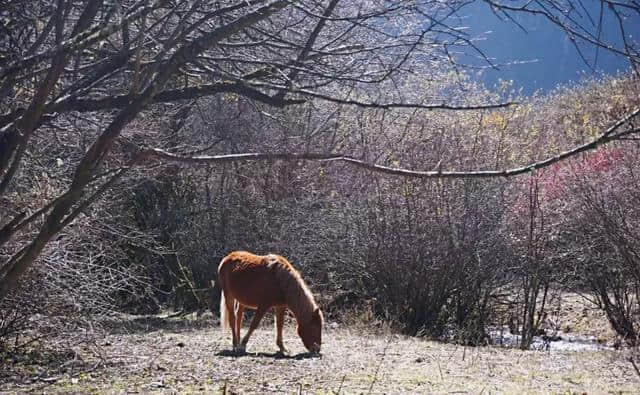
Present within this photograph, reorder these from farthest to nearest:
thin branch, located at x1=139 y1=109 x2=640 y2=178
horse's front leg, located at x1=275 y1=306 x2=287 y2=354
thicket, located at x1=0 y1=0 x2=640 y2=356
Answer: horse's front leg, located at x1=275 y1=306 x2=287 y2=354
thicket, located at x1=0 y1=0 x2=640 y2=356
thin branch, located at x1=139 y1=109 x2=640 y2=178

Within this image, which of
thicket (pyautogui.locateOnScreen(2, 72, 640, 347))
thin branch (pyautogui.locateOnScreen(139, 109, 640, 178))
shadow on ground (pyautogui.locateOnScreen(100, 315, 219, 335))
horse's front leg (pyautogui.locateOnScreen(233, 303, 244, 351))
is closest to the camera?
thin branch (pyautogui.locateOnScreen(139, 109, 640, 178))

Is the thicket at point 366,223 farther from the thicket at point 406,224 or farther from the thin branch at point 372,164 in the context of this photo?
the thin branch at point 372,164

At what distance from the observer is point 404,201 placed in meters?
16.4

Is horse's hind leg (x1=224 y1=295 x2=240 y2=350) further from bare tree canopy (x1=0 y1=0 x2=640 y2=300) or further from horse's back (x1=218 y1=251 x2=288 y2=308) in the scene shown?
bare tree canopy (x1=0 y1=0 x2=640 y2=300)

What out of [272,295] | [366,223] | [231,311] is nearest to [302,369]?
[272,295]

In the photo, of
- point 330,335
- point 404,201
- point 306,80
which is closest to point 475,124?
point 404,201

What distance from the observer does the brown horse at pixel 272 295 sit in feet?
37.6

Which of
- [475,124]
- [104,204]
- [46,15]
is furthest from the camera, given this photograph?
[475,124]

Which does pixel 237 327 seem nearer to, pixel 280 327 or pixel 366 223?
pixel 280 327

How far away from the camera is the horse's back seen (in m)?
11.6

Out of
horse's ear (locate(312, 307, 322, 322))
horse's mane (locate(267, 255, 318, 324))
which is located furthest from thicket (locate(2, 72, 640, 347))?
horse's ear (locate(312, 307, 322, 322))

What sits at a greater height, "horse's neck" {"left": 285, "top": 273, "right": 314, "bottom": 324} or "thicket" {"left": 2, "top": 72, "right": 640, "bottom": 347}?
"thicket" {"left": 2, "top": 72, "right": 640, "bottom": 347}

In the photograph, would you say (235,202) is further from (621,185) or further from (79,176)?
(79,176)

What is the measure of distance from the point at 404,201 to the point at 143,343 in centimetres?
591
